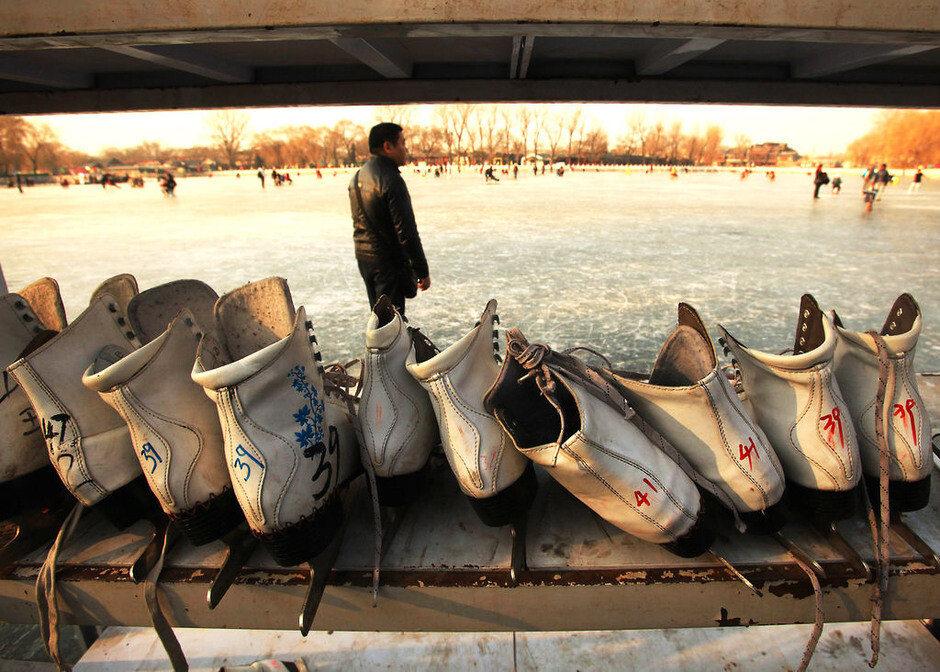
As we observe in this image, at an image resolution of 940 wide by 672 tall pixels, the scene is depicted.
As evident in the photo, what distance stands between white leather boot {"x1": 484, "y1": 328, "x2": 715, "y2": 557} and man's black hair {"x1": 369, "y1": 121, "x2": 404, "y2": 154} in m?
2.32

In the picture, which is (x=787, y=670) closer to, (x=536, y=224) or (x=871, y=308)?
(x=871, y=308)

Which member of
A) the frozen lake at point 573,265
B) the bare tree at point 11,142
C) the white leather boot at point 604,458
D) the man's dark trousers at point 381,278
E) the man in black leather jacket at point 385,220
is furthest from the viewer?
the bare tree at point 11,142

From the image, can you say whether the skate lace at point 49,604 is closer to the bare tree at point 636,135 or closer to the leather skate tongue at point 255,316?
the leather skate tongue at point 255,316

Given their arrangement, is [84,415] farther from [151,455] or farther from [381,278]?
[381,278]

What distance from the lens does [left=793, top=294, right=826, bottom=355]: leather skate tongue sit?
1.24 meters

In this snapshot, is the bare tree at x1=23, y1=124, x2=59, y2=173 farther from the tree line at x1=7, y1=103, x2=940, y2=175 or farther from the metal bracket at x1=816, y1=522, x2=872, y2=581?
the metal bracket at x1=816, y1=522, x2=872, y2=581

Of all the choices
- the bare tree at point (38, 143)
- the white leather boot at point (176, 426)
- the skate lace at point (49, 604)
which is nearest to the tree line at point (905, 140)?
the white leather boot at point (176, 426)

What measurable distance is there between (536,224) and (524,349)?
33.7 feet

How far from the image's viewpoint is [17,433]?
1.23 metres

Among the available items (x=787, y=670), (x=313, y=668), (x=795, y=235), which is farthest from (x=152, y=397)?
(x=795, y=235)

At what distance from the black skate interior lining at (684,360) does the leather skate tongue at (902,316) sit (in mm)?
499

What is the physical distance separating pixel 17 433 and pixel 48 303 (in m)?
0.46

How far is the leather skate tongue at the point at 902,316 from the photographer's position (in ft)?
3.99


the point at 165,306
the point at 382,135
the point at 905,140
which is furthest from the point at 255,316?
the point at 905,140
